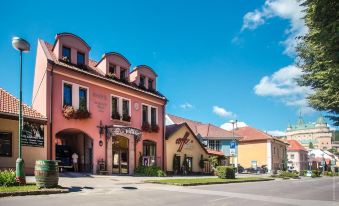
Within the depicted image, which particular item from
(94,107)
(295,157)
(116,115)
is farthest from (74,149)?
(295,157)

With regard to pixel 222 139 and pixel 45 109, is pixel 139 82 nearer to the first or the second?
pixel 45 109

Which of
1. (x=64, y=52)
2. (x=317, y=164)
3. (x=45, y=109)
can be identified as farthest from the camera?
(x=317, y=164)

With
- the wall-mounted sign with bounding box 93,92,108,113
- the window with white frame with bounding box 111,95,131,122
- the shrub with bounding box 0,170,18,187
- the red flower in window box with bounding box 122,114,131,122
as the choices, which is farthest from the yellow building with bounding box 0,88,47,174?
the red flower in window box with bounding box 122,114,131,122

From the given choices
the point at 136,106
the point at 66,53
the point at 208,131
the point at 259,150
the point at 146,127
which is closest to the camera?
the point at 66,53

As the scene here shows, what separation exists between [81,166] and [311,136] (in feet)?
615

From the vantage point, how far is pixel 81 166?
28.0 m

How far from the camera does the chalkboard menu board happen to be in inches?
885

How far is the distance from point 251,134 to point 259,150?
3717 mm

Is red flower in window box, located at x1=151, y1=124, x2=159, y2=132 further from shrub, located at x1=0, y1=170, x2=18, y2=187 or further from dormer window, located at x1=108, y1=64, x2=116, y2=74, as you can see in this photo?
shrub, located at x1=0, y1=170, x2=18, y2=187

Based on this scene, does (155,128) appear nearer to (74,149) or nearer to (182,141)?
(182,141)

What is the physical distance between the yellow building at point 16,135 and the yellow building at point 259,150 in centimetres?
4494

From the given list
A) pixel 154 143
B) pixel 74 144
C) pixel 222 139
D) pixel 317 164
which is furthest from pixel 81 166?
pixel 317 164

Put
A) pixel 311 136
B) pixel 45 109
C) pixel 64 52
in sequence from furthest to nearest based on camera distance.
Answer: pixel 311 136, pixel 64 52, pixel 45 109

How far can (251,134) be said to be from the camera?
67000 millimetres
